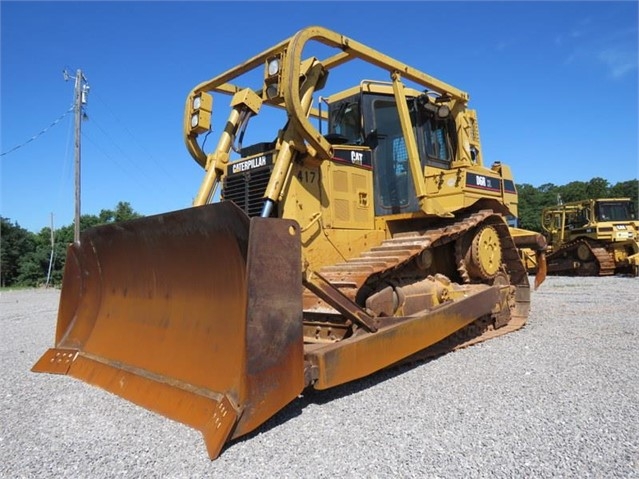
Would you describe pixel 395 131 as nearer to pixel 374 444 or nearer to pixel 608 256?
pixel 374 444

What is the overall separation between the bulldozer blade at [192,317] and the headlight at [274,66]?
1.86 meters

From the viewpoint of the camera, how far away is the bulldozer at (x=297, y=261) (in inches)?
127

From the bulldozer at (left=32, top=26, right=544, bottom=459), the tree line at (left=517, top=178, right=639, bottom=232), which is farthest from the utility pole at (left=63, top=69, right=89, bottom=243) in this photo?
the tree line at (left=517, top=178, right=639, bottom=232)

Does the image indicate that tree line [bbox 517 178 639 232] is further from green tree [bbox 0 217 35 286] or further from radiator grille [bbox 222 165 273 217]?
radiator grille [bbox 222 165 273 217]

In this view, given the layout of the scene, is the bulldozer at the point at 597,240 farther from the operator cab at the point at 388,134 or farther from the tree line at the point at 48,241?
the operator cab at the point at 388,134

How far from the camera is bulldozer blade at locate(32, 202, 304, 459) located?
9.97 feet

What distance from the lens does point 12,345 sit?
684 centimetres

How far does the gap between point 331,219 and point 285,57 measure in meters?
1.85

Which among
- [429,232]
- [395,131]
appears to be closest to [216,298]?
[429,232]

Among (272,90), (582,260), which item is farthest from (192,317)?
(582,260)

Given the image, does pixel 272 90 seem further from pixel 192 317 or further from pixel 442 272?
pixel 442 272

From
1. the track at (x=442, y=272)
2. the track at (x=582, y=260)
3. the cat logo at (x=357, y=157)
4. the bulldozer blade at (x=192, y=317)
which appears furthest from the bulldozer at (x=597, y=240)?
the bulldozer blade at (x=192, y=317)

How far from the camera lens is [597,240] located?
19.0 m

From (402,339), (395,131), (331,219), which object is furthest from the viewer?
(395,131)
